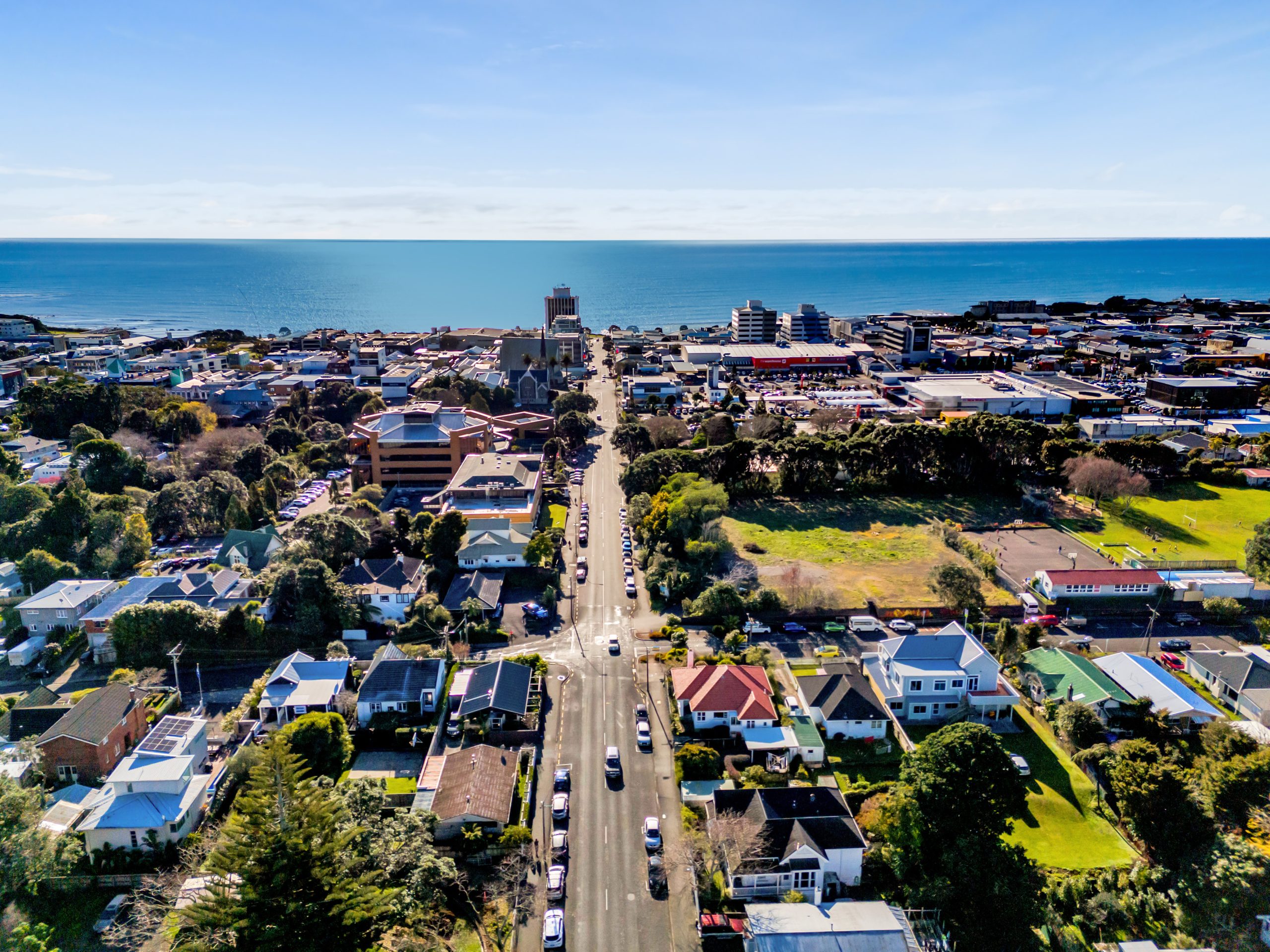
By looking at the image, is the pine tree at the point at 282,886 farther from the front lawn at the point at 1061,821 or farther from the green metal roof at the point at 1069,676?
the green metal roof at the point at 1069,676

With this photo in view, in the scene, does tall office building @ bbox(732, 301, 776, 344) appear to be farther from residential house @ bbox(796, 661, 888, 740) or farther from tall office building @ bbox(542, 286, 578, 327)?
residential house @ bbox(796, 661, 888, 740)

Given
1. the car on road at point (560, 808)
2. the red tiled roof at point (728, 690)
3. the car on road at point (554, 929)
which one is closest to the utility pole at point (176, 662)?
the car on road at point (560, 808)

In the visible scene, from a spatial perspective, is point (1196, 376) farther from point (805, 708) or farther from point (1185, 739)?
point (805, 708)

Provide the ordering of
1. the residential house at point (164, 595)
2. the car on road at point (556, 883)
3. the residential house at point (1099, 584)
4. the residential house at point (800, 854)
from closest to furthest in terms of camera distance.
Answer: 1. the car on road at point (556, 883)
2. the residential house at point (800, 854)
3. the residential house at point (164, 595)
4. the residential house at point (1099, 584)

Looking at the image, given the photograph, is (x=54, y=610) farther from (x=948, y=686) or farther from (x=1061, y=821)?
(x=1061, y=821)

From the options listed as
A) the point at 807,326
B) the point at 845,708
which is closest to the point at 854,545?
the point at 845,708

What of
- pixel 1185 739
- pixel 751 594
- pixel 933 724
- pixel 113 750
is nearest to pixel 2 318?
pixel 113 750

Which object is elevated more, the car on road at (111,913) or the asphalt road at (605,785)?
the asphalt road at (605,785)

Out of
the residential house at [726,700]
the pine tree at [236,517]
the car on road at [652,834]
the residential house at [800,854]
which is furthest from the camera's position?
the pine tree at [236,517]
